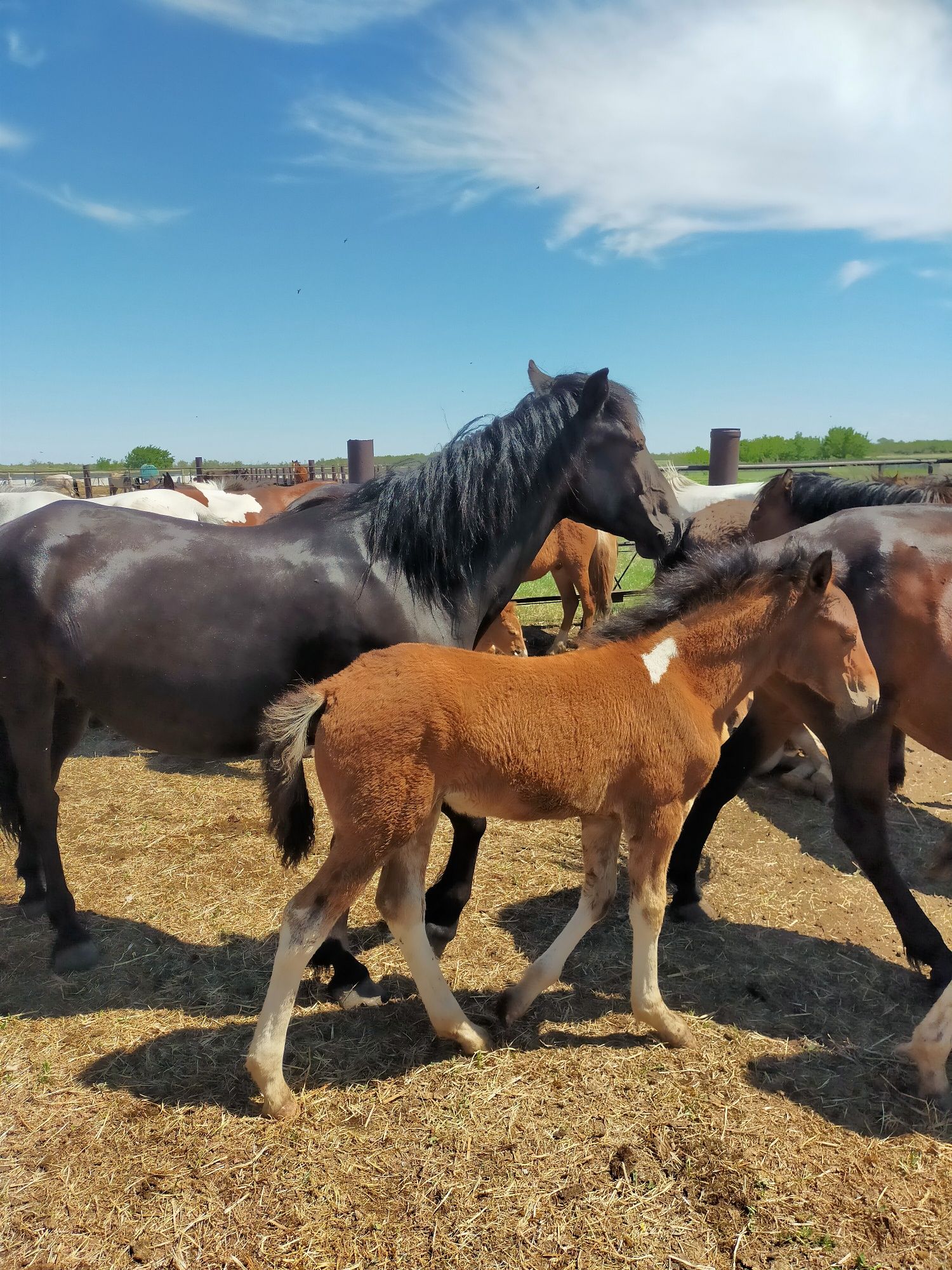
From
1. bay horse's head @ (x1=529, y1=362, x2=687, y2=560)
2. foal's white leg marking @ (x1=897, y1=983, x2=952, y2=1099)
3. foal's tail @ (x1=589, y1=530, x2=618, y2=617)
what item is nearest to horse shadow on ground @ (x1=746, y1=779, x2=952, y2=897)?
foal's white leg marking @ (x1=897, y1=983, x2=952, y2=1099)

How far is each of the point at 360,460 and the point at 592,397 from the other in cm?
699

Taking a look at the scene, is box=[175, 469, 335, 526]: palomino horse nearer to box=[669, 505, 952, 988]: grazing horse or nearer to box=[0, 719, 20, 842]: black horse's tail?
box=[0, 719, 20, 842]: black horse's tail

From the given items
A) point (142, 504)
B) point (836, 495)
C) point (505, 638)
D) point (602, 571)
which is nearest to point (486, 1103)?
point (836, 495)

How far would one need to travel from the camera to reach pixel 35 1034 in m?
2.78

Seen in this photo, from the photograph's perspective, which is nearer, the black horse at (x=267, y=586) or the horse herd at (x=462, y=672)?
the horse herd at (x=462, y=672)

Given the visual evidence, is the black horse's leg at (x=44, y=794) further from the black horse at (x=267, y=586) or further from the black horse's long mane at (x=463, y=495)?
the black horse's long mane at (x=463, y=495)

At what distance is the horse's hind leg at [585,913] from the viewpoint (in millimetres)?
2773

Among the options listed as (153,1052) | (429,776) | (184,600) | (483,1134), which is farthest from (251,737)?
(483,1134)

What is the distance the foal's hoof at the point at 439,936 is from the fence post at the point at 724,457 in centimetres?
755

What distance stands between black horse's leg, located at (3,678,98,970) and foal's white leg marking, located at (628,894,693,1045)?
2.25 metres

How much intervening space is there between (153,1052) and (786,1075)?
2.18 meters

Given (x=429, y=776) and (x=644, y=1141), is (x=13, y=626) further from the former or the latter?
(x=644, y=1141)

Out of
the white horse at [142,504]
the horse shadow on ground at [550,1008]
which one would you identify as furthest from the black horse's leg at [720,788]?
the white horse at [142,504]

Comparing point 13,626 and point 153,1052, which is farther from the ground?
point 13,626
